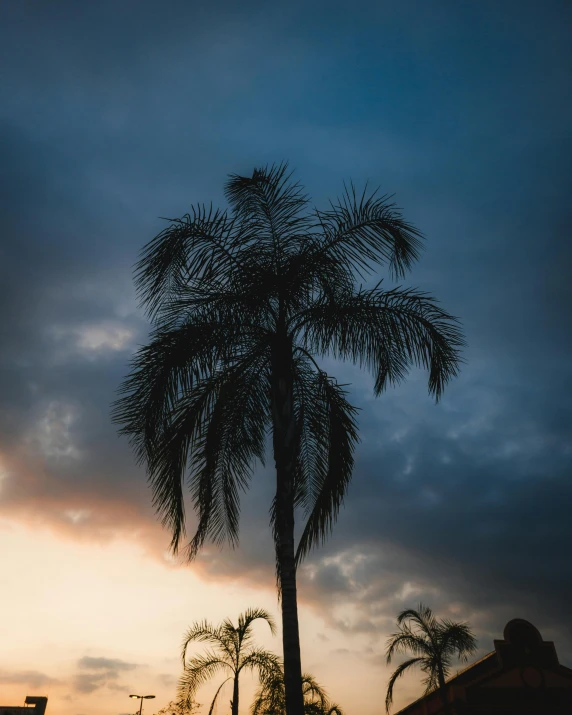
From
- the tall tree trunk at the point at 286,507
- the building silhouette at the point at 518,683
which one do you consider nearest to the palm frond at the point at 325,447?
the tall tree trunk at the point at 286,507

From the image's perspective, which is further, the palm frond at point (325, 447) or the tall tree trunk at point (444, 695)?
the tall tree trunk at point (444, 695)

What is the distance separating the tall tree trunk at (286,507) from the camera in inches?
301

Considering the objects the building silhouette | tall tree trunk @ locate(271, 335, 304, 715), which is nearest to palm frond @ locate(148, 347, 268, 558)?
tall tree trunk @ locate(271, 335, 304, 715)

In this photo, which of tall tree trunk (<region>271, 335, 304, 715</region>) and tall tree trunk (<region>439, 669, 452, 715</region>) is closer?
tall tree trunk (<region>271, 335, 304, 715</region>)

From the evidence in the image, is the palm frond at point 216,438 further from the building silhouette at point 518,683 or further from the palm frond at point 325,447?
the building silhouette at point 518,683

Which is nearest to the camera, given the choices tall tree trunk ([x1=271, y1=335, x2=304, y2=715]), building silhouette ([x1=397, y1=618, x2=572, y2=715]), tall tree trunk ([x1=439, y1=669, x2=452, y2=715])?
tall tree trunk ([x1=271, y1=335, x2=304, y2=715])

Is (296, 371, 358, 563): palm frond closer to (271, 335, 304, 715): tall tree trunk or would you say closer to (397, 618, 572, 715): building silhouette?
(271, 335, 304, 715): tall tree trunk

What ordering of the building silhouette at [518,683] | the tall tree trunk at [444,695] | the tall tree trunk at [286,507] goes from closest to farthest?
the tall tree trunk at [286,507] → the building silhouette at [518,683] → the tall tree trunk at [444,695]

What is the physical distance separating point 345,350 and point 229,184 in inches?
151

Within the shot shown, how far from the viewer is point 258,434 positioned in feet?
34.3

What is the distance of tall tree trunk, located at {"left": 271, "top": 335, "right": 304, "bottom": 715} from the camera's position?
7.64m

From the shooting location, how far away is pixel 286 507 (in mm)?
8562

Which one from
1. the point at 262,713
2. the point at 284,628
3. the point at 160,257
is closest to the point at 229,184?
the point at 160,257

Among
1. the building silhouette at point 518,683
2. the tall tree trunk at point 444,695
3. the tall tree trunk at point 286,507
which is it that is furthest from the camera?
the tall tree trunk at point 444,695
